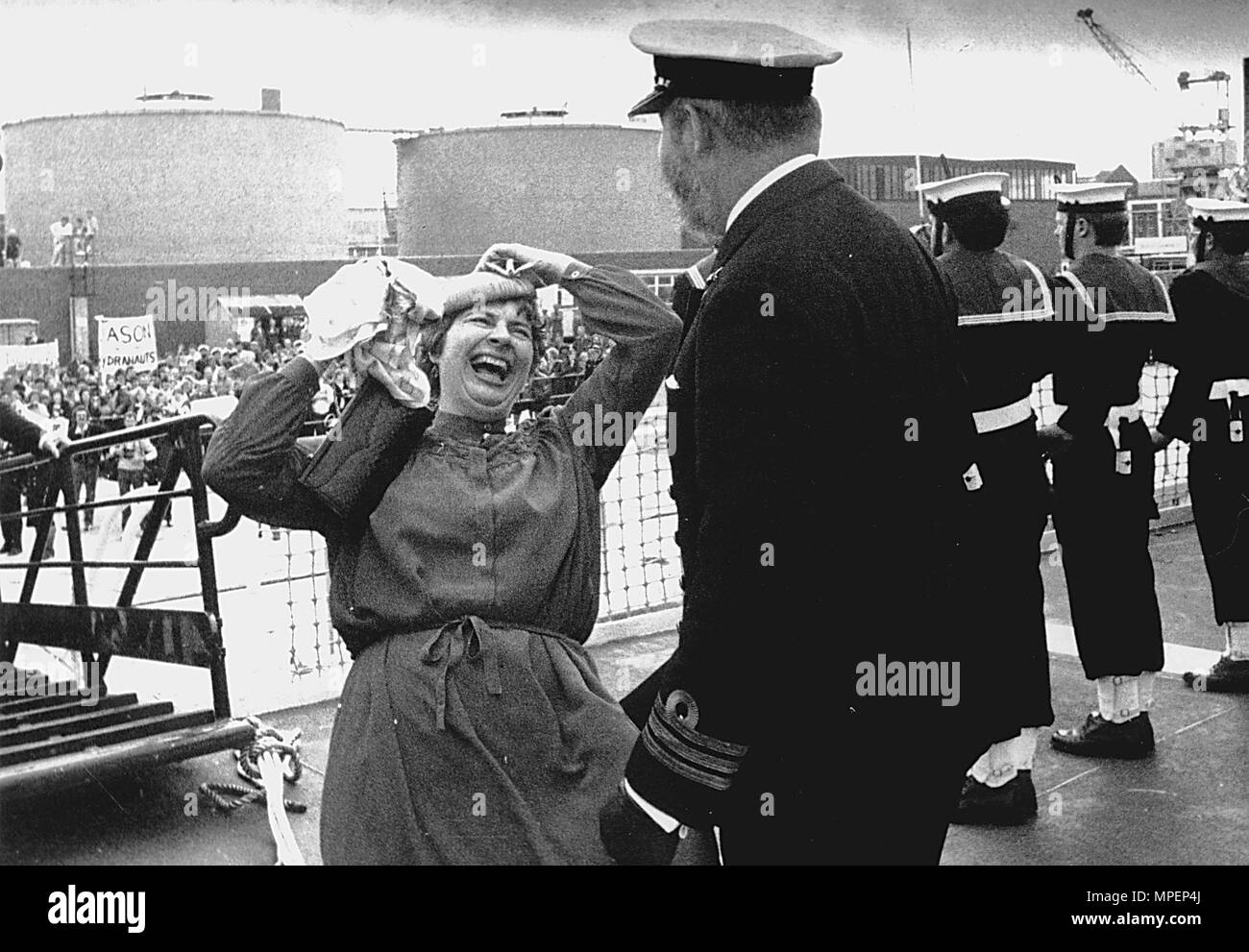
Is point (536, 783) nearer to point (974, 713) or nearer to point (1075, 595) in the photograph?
point (974, 713)

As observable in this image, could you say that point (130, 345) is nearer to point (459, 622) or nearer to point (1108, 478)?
point (1108, 478)

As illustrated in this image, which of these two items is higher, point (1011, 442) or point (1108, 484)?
point (1011, 442)

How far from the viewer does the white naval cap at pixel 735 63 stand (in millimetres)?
1925

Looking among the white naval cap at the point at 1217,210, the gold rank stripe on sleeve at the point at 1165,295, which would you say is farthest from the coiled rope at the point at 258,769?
the white naval cap at the point at 1217,210

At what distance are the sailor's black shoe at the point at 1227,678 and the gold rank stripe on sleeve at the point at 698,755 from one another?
4.16 m

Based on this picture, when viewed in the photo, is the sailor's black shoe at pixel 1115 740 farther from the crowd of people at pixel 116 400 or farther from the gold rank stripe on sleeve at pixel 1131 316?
the crowd of people at pixel 116 400

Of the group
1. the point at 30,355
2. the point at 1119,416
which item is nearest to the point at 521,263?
the point at 1119,416

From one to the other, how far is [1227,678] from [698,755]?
4209 millimetres

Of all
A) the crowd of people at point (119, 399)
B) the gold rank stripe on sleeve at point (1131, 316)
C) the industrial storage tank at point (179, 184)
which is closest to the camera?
the gold rank stripe on sleeve at point (1131, 316)

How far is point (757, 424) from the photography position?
5.88 ft

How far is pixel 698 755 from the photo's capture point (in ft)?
5.89

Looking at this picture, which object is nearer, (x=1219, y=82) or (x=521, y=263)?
(x=521, y=263)
